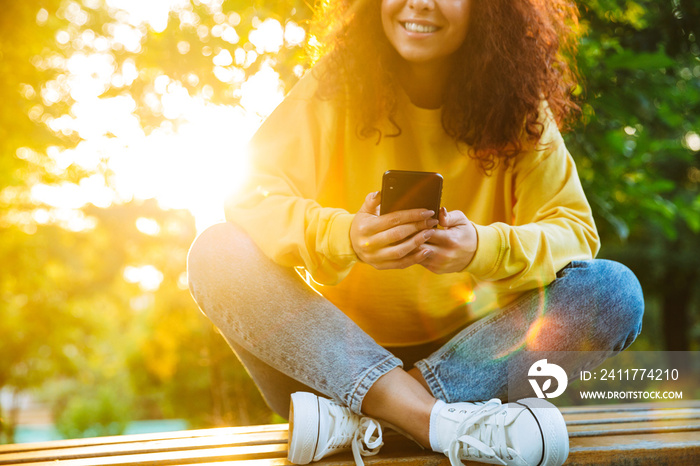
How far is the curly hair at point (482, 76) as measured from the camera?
167 cm

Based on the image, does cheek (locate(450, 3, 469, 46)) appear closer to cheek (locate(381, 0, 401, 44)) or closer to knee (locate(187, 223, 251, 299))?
cheek (locate(381, 0, 401, 44))

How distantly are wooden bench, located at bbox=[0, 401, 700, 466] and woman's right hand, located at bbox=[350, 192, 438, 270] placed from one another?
43 centimetres

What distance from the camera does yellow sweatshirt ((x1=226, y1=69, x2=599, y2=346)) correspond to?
4.99 ft

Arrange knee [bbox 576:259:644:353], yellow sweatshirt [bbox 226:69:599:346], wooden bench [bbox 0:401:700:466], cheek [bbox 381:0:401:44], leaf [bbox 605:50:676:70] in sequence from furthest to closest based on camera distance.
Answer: leaf [bbox 605:50:676:70] < cheek [bbox 381:0:401:44] < yellow sweatshirt [bbox 226:69:599:346] < knee [bbox 576:259:644:353] < wooden bench [bbox 0:401:700:466]

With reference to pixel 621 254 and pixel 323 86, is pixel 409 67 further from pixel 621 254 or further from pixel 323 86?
pixel 621 254

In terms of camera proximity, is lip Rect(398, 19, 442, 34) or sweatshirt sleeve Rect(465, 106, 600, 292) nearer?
sweatshirt sleeve Rect(465, 106, 600, 292)

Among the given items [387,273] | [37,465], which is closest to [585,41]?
[387,273]

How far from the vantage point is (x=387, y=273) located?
1.67 meters

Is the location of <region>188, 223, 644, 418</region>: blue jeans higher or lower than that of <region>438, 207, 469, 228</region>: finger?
lower

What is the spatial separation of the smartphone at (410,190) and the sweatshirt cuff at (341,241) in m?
0.11

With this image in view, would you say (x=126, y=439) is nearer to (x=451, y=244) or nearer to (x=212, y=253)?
(x=212, y=253)

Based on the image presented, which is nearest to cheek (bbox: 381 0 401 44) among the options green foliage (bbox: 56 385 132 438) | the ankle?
the ankle

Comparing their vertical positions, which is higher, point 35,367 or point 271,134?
point 271,134

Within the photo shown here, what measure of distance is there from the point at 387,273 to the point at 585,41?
1365 mm
